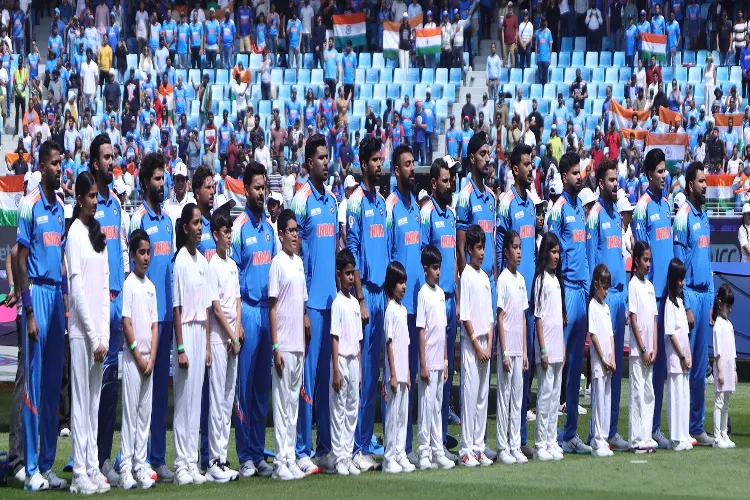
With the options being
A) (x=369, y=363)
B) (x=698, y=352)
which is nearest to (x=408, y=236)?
(x=369, y=363)

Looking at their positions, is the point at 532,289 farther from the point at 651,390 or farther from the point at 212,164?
the point at 212,164

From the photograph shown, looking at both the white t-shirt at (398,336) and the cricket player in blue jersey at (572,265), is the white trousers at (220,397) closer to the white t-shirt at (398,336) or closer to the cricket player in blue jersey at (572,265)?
the white t-shirt at (398,336)

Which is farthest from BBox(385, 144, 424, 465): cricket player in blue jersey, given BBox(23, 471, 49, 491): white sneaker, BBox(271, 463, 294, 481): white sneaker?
BBox(23, 471, 49, 491): white sneaker

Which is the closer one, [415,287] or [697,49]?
[415,287]

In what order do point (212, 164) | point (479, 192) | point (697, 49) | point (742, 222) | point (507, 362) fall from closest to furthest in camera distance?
point (507, 362) < point (479, 192) < point (742, 222) < point (212, 164) < point (697, 49)

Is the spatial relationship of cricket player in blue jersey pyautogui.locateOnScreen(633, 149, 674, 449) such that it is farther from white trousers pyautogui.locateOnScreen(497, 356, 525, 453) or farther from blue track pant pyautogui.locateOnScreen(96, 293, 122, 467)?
blue track pant pyautogui.locateOnScreen(96, 293, 122, 467)

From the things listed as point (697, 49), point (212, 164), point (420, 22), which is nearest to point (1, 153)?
point (212, 164)

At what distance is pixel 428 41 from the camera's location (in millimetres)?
33969

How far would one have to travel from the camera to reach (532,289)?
12633 mm

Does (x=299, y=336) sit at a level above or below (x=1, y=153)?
below

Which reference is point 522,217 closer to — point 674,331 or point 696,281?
point 674,331

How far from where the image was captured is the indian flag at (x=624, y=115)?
3088 centimetres

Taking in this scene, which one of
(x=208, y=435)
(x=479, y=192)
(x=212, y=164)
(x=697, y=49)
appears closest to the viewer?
(x=208, y=435)

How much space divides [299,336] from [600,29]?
24.1 m
